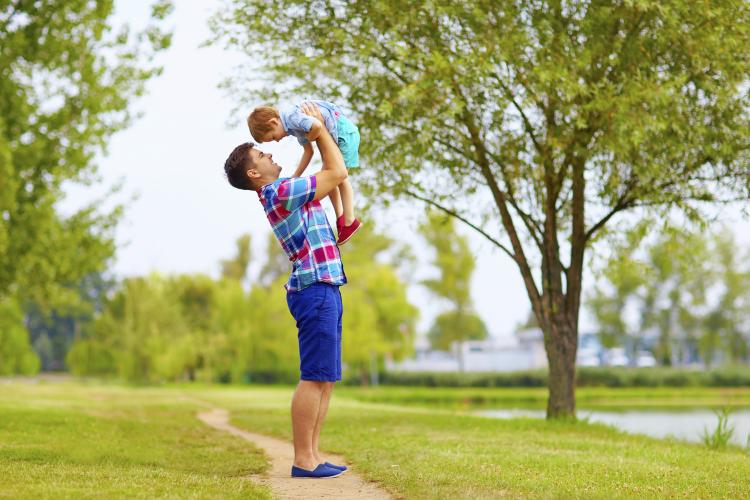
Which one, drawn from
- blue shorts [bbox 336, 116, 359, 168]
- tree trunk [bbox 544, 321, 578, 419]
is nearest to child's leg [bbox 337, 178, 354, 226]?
blue shorts [bbox 336, 116, 359, 168]

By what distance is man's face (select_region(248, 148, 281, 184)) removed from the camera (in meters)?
6.16

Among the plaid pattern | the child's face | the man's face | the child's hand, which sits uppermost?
the child's hand

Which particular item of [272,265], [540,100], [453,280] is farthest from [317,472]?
[272,265]

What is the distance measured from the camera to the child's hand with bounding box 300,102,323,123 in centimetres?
611

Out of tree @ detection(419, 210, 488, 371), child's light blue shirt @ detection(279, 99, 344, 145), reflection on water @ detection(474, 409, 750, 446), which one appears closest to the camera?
child's light blue shirt @ detection(279, 99, 344, 145)

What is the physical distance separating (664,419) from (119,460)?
940 inches

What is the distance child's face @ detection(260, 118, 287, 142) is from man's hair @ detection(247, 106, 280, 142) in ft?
0.07

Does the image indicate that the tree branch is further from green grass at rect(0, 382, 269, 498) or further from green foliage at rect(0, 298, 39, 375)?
green foliage at rect(0, 298, 39, 375)

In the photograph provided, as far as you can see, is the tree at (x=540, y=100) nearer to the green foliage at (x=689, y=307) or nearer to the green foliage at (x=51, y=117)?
the green foliage at (x=51, y=117)

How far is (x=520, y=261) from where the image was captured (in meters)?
14.3

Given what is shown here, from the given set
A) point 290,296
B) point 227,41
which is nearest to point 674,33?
point 227,41

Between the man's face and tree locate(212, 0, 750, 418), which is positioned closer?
the man's face

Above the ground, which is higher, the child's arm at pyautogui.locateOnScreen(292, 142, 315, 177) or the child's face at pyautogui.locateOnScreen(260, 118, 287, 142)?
the child's face at pyautogui.locateOnScreen(260, 118, 287, 142)

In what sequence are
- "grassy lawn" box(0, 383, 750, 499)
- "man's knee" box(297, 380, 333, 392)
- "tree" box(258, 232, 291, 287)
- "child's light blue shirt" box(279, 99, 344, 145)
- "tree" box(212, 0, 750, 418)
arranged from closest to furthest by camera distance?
"grassy lawn" box(0, 383, 750, 499), "child's light blue shirt" box(279, 99, 344, 145), "man's knee" box(297, 380, 333, 392), "tree" box(212, 0, 750, 418), "tree" box(258, 232, 291, 287)
